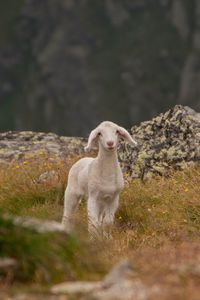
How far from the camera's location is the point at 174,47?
190m

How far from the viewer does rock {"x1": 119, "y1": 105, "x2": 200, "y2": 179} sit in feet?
59.7

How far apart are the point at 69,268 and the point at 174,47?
184 m

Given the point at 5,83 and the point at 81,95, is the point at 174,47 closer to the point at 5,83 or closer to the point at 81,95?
the point at 81,95

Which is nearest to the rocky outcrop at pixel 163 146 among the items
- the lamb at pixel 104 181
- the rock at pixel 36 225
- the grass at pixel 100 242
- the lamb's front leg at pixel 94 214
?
the grass at pixel 100 242

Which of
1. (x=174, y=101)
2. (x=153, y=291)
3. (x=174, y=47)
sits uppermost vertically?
(x=174, y=47)

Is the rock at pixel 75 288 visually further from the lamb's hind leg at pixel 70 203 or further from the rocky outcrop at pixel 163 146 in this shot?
the rocky outcrop at pixel 163 146

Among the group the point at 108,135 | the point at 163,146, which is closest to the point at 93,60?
the point at 163,146

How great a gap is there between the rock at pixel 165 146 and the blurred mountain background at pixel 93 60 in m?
158

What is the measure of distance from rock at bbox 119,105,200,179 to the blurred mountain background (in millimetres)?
158356

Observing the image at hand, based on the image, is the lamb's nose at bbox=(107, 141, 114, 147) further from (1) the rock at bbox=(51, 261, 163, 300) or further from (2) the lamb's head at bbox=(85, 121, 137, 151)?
(1) the rock at bbox=(51, 261, 163, 300)

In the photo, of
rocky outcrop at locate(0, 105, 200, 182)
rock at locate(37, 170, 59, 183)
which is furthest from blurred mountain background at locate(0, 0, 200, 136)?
rock at locate(37, 170, 59, 183)

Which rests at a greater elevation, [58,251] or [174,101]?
[174,101]

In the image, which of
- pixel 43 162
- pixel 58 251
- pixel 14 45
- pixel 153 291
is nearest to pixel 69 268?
pixel 58 251

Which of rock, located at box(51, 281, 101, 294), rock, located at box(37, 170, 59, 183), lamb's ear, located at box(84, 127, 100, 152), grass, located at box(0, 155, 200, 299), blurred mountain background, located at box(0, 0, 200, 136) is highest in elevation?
blurred mountain background, located at box(0, 0, 200, 136)
